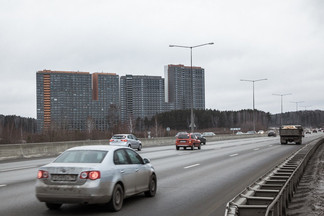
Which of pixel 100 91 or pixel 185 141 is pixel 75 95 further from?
pixel 185 141

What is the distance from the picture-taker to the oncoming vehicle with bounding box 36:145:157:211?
9.16 metres

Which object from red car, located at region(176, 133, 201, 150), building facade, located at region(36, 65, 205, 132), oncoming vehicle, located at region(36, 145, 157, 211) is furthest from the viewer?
building facade, located at region(36, 65, 205, 132)

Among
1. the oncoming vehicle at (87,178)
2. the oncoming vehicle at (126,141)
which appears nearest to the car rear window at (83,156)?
the oncoming vehicle at (87,178)

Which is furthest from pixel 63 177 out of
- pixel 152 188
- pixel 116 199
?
pixel 152 188

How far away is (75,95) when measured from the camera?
146m

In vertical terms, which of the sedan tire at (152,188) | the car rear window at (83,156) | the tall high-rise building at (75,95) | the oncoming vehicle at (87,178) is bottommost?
the sedan tire at (152,188)

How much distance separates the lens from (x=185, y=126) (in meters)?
170

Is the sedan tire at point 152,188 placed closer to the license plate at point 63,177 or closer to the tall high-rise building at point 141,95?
the license plate at point 63,177

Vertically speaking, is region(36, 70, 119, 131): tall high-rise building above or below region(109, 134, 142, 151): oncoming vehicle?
above

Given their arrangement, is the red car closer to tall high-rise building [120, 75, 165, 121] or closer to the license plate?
the license plate

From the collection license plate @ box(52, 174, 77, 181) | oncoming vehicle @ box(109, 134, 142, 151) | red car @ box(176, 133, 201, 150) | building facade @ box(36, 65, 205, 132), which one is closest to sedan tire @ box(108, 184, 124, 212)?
license plate @ box(52, 174, 77, 181)

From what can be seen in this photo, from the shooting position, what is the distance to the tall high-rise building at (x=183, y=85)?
144m

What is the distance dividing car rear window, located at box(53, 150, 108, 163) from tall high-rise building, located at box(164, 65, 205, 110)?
424 feet

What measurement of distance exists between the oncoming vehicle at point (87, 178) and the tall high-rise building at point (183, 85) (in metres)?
129
